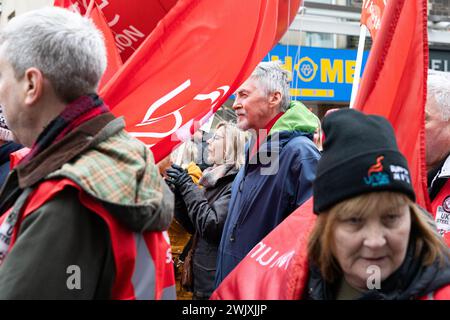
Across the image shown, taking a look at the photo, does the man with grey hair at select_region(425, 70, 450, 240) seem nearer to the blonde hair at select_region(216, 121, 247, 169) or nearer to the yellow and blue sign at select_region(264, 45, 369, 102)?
the blonde hair at select_region(216, 121, 247, 169)

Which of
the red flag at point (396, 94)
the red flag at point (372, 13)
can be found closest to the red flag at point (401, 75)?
the red flag at point (396, 94)

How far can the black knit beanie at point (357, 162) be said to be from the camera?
1.70 metres

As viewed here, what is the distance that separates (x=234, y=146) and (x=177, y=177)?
1.64 ft

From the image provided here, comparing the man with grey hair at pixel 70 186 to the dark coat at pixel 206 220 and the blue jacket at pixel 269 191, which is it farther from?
the dark coat at pixel 206 220

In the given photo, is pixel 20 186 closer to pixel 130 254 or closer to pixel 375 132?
pixel 130 254

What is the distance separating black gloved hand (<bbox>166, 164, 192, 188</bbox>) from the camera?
395cm

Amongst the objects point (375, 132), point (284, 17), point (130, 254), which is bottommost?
point (130, 254)

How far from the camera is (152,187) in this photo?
1689mm

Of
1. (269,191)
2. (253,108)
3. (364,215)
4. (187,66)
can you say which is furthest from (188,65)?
(364,215)

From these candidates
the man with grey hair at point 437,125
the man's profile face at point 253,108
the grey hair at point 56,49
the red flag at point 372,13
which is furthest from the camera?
the red flag at point 372,13

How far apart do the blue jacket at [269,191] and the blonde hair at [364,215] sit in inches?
47.9

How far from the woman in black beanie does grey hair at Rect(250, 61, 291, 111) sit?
1810mm
